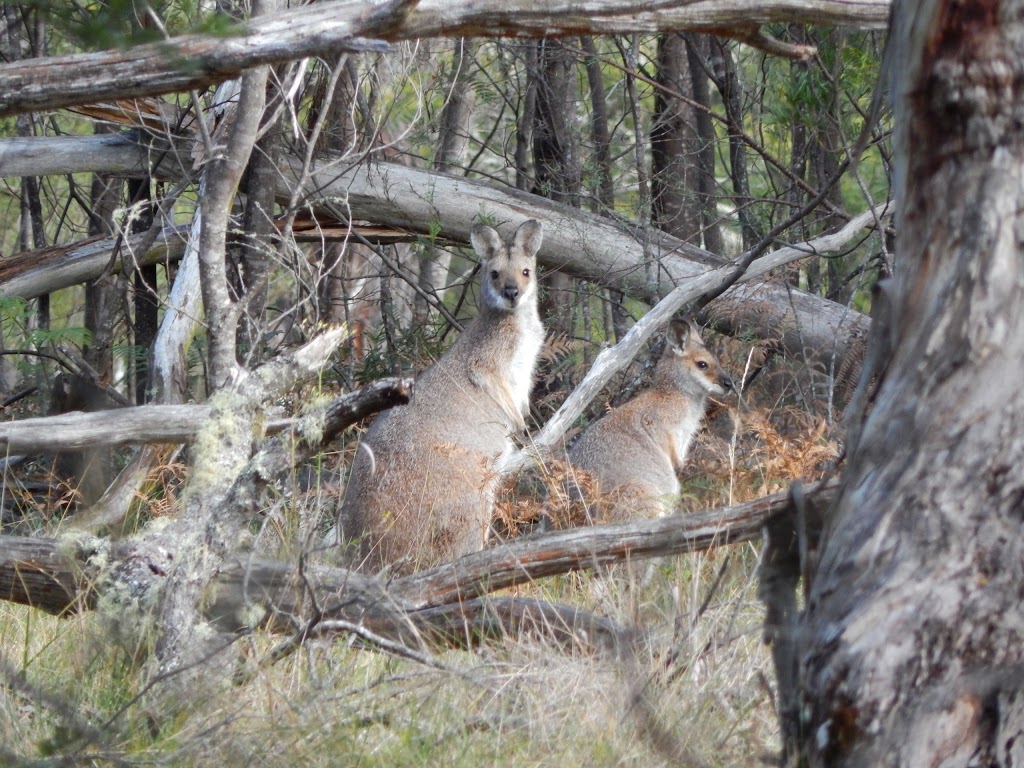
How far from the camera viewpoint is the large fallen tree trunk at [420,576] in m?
4.24

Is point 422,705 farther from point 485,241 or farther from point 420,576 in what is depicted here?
point 485,241

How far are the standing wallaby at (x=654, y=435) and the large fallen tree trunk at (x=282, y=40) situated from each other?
2801 millimetres

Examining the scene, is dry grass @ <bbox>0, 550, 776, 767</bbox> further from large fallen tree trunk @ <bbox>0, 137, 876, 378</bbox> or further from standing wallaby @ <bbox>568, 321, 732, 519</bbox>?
large fallen tree trunk @ <bbox>0, 137, 876, 378</bbox>

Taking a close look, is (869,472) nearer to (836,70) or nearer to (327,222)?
(836,70)

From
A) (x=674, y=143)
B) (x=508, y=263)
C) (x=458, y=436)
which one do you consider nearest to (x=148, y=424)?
(x=458, y=436)

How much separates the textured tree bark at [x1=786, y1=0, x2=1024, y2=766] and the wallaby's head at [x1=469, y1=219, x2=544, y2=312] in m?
5.81

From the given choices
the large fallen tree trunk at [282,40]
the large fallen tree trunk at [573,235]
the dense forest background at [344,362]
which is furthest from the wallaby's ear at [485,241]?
the large fallen tree trunk at [282,40]

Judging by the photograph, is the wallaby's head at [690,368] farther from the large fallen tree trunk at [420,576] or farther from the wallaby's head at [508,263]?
the large fallen tree trunk at [420,576]

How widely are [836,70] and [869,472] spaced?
17.4 ft

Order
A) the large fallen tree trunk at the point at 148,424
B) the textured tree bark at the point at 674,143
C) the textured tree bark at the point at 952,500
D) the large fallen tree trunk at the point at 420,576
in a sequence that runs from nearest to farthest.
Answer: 1. the textured tree bark at the point at 952,500
2. the large fallen tree trunk at the point at 148,424
3. the large fallen tree trunk at the point at 420,576
4. the textured tree bark at the point at 674,143

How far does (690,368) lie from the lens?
8.47 m

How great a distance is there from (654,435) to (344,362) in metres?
2.76

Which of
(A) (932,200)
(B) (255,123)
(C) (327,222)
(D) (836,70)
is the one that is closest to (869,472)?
(A) (932,200)

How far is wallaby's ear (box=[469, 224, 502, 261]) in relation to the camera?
27.9 feet
